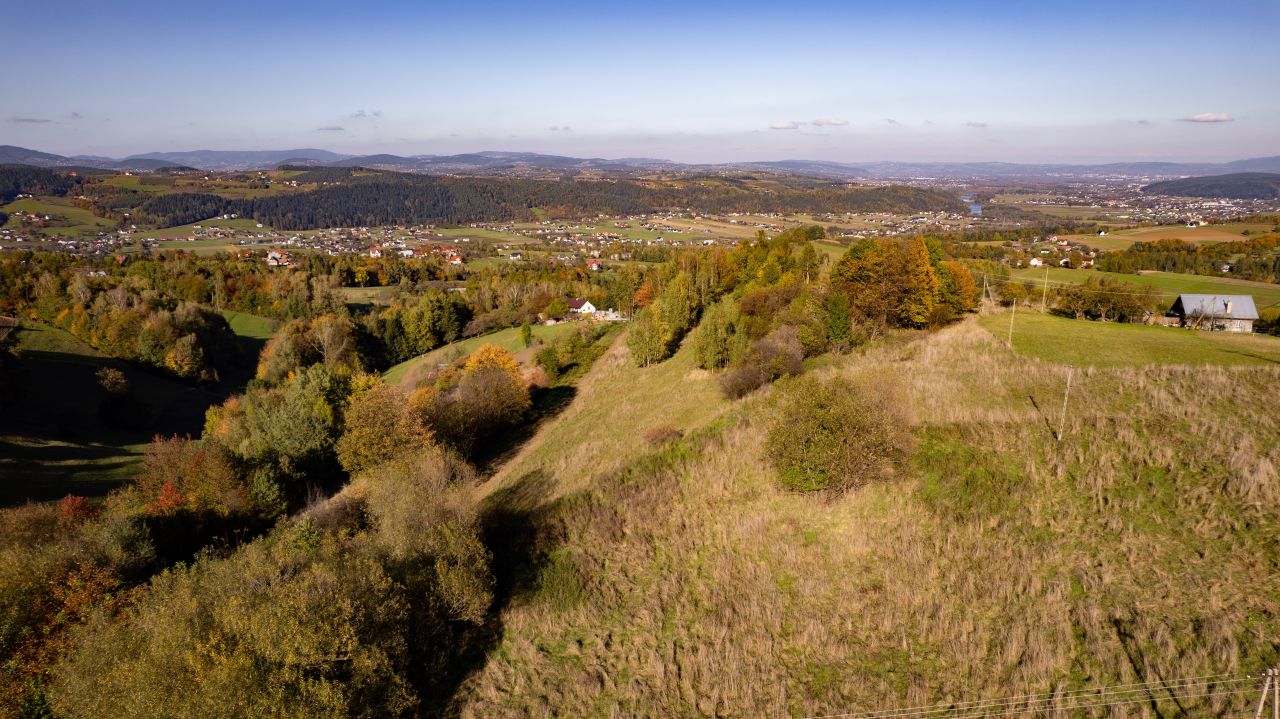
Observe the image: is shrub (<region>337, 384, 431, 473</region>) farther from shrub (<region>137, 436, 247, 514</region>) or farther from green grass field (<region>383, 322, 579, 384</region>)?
green grass field (<region>383, 322, 579, 384</region>)

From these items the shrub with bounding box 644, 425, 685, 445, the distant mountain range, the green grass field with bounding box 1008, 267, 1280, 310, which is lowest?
the shrub with bounding box 644, 425, 685, 445

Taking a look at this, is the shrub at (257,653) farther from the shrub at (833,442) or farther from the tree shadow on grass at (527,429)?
the tree shadow on grass at (527,429)

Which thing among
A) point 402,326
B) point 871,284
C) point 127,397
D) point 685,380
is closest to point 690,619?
point 685,380

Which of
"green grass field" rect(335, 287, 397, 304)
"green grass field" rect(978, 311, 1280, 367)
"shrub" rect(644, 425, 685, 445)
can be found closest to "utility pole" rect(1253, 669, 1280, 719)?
"shrub" rect(644, 425, 685, 445)

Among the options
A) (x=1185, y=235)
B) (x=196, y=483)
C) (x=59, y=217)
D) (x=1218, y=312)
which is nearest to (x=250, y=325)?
(x=196, y=483)

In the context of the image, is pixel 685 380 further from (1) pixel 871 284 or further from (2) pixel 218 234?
(2) pixel 218 234

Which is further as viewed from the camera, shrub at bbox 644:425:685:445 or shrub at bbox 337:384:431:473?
shrub at bbox 337:384:431:473
